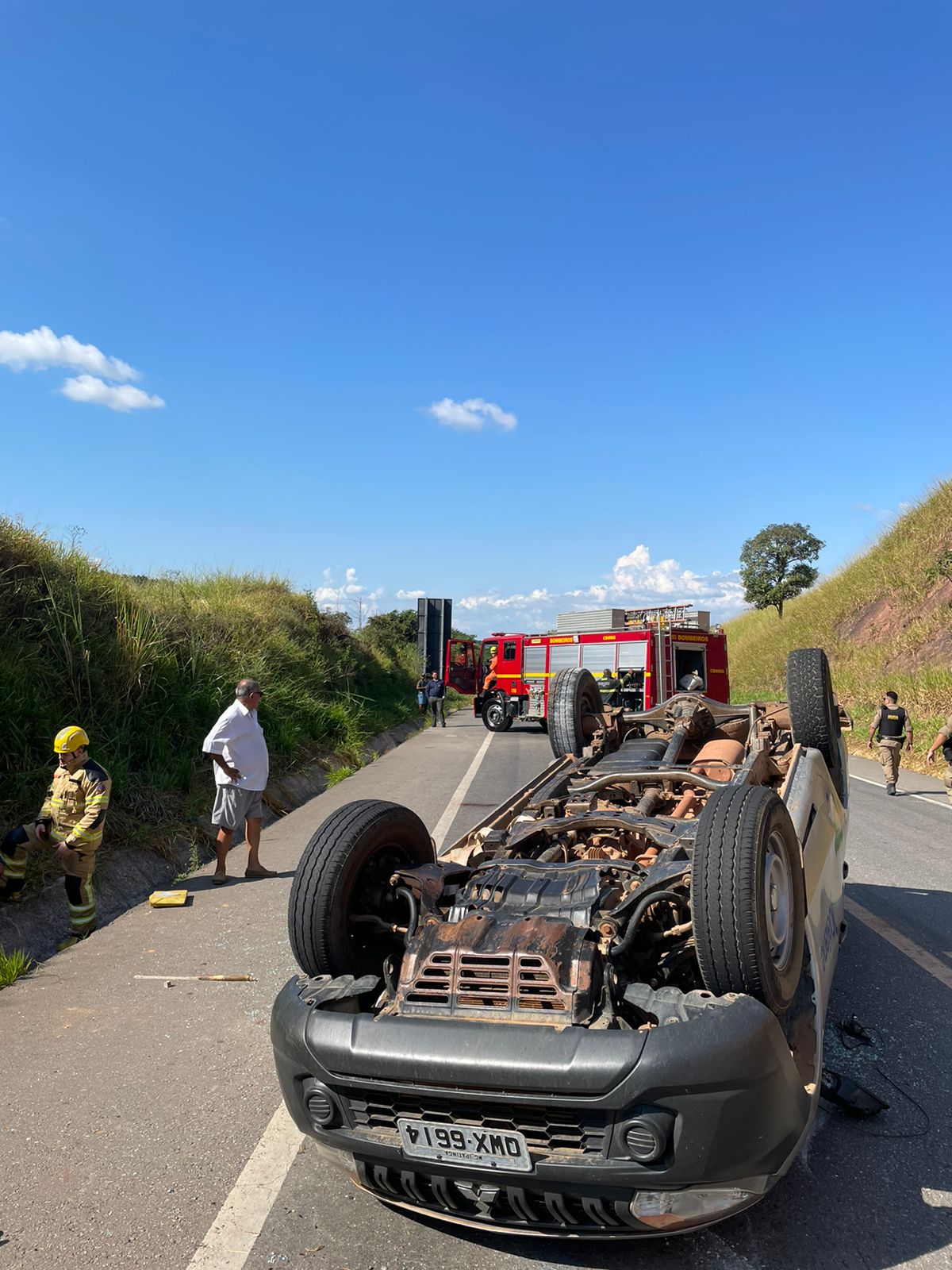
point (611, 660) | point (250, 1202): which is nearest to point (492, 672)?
point (611, 660)

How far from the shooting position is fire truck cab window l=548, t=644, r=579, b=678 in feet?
72.0

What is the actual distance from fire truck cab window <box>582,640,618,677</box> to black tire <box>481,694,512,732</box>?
297 centimetres

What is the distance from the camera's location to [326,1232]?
277 centimetres

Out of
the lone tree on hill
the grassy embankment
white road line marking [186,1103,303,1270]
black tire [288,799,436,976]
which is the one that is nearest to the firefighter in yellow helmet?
black tire [288,799,436,976]

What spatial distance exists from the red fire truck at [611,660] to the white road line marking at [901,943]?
1259cm

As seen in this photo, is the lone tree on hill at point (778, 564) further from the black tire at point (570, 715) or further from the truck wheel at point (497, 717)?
the black tire at point (570, 715)

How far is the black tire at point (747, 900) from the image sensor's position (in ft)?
9.04

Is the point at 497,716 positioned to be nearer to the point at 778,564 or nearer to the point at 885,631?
the point at 885,631

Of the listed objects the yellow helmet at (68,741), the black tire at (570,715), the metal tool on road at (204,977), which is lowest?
the metal tool on road at (204,977)

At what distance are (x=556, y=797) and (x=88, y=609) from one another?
678 centimetres

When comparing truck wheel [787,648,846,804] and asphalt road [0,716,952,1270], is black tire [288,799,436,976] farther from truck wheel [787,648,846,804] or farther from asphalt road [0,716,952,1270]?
truck wheel [787,648,846,804]

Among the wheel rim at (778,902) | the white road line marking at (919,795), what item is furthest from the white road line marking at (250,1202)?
the white road line marking at (919,795)

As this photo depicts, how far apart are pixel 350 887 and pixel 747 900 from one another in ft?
4.87

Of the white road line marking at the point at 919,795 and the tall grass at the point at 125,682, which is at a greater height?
the tall grass at the point at 125,682
